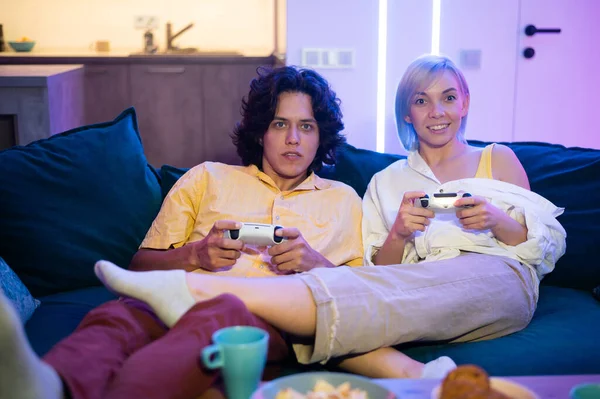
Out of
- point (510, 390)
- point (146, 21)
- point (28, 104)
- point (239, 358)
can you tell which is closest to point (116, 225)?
point (239, 358)

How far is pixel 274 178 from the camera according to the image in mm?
2158

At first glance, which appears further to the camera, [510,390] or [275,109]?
[275,109]

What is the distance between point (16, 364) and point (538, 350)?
1.24 metres

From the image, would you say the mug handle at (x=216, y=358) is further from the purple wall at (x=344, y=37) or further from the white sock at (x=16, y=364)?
the purple wall at (x=344, y=37)

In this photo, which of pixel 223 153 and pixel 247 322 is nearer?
pixel 247 322

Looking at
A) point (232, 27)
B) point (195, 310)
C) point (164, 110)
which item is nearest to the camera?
point (195, 310)

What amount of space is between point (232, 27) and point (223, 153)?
1104 mm

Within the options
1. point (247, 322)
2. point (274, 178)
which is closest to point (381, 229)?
point (274, 178)

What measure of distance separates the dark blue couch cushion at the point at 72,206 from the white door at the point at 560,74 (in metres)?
2.70

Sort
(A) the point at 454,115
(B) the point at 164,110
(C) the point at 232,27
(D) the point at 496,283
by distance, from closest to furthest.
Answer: (D) the point at 496,283
(A) the point at 454,115
(B) the point at 164,110
(C) the point at 232,27

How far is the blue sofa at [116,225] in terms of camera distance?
172 cm

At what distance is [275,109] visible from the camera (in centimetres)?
212

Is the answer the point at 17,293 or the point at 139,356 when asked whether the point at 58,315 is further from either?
the point at 139,356

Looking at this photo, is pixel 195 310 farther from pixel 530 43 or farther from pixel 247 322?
pixel 530 43
